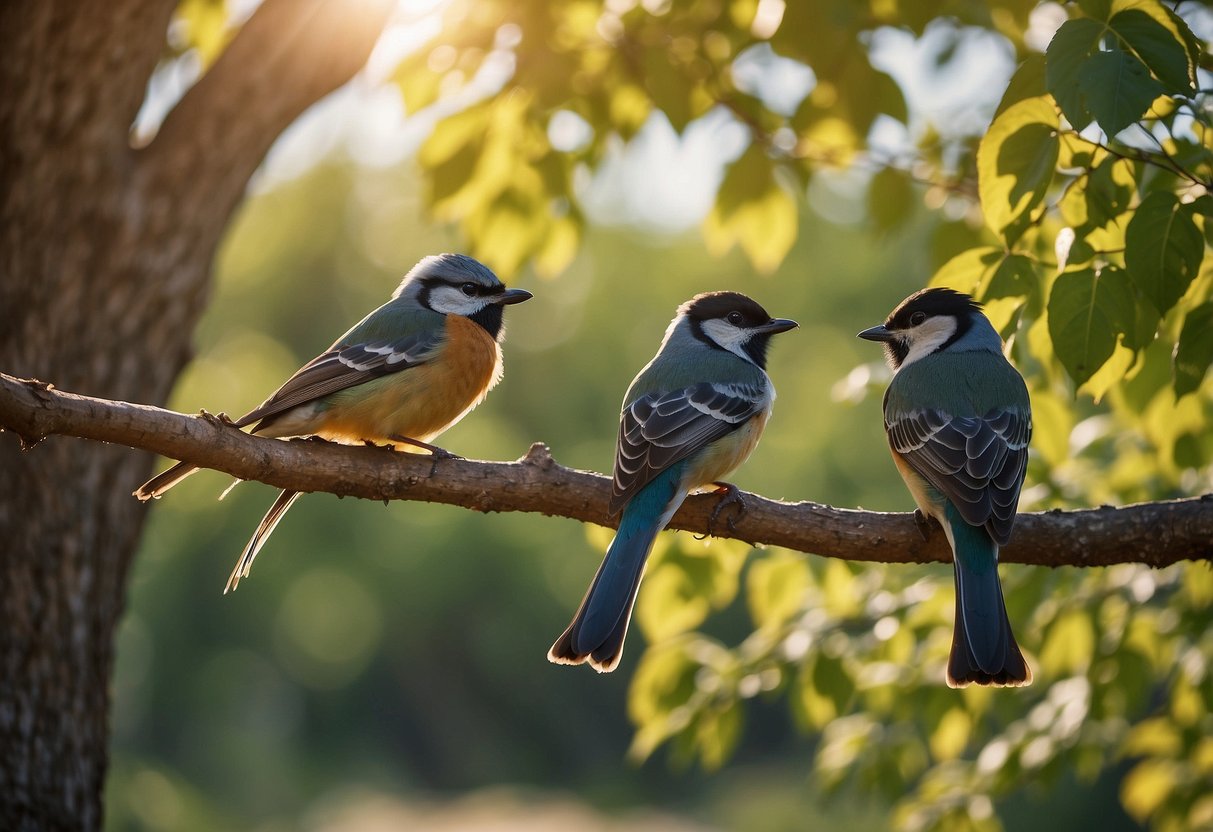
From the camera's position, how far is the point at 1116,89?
266cm

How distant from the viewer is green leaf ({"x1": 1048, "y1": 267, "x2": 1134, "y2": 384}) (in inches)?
116

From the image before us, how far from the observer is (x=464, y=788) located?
54.6 ft

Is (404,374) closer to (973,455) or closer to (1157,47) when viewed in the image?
(973,455)

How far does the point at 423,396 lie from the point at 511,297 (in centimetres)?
80

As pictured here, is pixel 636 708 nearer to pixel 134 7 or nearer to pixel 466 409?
pixel 466 409

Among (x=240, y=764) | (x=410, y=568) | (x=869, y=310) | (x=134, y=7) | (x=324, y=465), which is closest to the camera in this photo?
(x=324, y=465)

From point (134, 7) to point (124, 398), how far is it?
1.44 meters

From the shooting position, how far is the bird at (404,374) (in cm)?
423

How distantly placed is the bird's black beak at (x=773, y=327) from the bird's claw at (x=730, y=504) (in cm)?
120

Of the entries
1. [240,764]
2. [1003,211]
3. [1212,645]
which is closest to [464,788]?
[240,764]

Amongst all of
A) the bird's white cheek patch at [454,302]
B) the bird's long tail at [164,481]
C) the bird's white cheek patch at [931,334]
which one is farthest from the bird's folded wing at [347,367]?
the bird's white cheek patch at [931,334]

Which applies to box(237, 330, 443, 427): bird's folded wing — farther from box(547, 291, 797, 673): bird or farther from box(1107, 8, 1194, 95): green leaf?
box(1107, 8, 1194, 95): green leaf

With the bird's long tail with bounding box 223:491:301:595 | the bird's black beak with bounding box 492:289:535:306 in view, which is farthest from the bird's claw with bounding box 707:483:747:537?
the bird's long tail with bounding box 223:491:301:595

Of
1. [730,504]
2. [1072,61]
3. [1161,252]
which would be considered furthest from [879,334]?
[1072,61]
